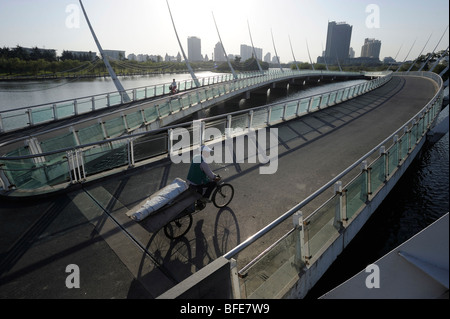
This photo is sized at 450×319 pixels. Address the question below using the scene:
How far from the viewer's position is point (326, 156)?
1041 cm

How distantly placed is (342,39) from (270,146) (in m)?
190

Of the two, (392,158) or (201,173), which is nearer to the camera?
(201,173)

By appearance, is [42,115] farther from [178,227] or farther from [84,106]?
[178,227]

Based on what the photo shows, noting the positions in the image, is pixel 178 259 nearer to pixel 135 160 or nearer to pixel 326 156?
pixel 135 160

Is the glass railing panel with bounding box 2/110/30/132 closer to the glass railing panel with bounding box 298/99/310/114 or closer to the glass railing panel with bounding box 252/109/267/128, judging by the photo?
the glass railing panel with bounding box 252/109/267/128

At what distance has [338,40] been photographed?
172 m

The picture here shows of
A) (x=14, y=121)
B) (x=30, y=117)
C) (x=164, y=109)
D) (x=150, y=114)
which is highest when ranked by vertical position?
(x=30, y=117)

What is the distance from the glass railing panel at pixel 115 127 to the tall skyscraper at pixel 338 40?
→ 176299mm

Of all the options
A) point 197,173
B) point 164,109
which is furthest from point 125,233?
point 164,109

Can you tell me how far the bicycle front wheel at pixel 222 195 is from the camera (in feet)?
20.8

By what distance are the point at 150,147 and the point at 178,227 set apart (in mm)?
4494

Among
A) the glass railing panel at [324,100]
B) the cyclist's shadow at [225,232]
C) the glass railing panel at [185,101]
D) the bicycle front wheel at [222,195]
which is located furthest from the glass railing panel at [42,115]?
the glass railing panel at [324,100]

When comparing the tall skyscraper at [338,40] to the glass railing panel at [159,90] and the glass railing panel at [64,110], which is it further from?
the glass railing panel at [64,110]
